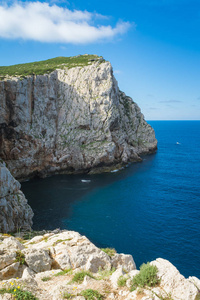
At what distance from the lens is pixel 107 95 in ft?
258

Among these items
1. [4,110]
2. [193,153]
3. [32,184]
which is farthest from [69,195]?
[193,153]

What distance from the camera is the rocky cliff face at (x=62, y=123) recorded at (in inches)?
2370

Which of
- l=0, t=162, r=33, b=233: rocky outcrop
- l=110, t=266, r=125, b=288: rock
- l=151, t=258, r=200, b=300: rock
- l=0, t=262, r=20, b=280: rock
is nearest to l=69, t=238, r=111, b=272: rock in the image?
l=110, t=266, r=125, b=288: rock

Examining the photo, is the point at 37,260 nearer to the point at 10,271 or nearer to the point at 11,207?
the point at 10,271

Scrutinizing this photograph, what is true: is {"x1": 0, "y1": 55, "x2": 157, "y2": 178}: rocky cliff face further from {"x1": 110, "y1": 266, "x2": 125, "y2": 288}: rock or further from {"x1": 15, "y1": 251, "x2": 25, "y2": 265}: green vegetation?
{"x1": 110, "y1": 266, "x2": 125, "y2": 288}: rock

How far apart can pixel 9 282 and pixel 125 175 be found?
61.9m

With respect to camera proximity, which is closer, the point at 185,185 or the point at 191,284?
the point at 191,284

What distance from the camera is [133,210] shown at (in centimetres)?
4662

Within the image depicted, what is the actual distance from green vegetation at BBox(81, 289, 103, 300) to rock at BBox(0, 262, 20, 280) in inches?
200

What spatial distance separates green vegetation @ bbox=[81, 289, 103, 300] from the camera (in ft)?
31.9

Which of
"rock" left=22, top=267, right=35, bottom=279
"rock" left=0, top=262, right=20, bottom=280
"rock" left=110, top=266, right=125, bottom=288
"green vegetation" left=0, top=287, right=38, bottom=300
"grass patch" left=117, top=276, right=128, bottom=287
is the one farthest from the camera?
"rock" left=0, top=262, right=20, bottom=280

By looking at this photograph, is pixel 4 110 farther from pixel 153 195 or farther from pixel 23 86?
pixel 153 195

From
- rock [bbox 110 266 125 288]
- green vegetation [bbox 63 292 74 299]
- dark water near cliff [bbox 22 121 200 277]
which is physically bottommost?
dark water near cliff [bbox 22 121 200 277]

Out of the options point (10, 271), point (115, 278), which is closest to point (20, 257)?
point (10, 271)
